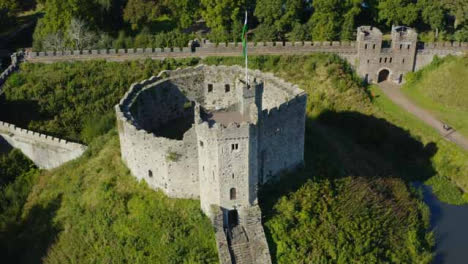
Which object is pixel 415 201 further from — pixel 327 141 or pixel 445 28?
pixel 445 28

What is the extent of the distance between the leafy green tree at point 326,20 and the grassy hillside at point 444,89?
30.4 ft

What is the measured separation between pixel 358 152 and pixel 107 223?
70.6ft

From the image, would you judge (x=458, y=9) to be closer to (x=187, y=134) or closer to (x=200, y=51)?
(x=200, y=51)

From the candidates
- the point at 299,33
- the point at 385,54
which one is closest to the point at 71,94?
the point at 299,33

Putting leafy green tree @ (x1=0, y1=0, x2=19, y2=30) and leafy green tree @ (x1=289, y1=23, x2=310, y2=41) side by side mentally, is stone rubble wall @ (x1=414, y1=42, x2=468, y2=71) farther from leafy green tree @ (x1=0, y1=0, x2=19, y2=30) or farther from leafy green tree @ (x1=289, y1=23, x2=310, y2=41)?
leafy green tree @ (x1=0, y1=0, x2=19, y2=30)

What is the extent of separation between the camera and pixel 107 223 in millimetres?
37781

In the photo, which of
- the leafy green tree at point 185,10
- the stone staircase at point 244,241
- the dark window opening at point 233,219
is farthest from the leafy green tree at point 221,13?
the stone staircase at point 244,241

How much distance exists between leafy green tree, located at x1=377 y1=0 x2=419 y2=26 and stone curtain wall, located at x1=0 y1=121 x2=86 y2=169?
35.4 metres

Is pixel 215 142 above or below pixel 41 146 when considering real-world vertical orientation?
above

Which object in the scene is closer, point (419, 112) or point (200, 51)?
point (419, 112)

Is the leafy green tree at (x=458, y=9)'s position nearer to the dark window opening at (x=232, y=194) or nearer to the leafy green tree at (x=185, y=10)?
Result: the leafy green tree at (x=185, y=10)

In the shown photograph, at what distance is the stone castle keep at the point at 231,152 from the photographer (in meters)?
34.0

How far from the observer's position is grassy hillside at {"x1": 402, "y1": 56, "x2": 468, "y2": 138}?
170 ft

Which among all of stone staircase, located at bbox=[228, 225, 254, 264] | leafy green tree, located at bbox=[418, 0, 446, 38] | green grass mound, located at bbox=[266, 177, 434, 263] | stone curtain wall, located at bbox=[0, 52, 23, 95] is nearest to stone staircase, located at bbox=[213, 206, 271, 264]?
stone staircase, located at bbox=[228, 225, 254, 264]
